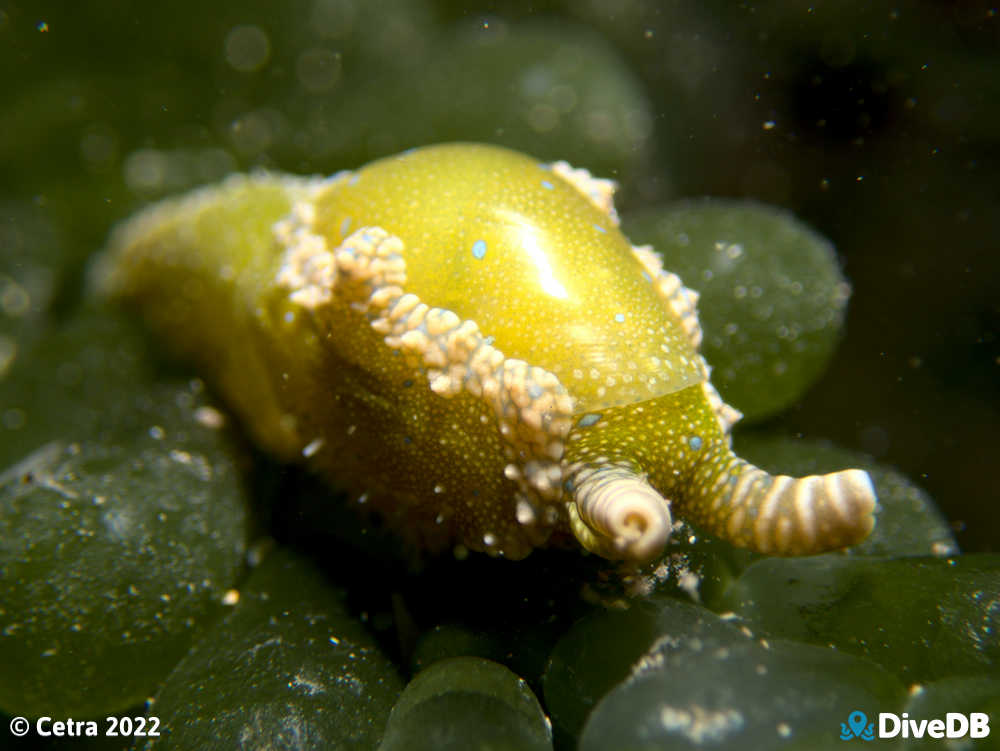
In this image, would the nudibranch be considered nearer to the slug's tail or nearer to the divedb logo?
the slug's tail

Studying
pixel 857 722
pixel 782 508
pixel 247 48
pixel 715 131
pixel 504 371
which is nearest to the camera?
pixel 857 722

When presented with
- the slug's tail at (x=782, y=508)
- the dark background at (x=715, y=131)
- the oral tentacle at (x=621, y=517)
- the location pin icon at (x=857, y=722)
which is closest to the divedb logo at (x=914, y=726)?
the location pin icon at (x=857, y=722)

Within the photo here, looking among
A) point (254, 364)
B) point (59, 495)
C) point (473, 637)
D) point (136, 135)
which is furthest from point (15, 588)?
point (136, 135)

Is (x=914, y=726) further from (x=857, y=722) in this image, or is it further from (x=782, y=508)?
(x=782, y=508)

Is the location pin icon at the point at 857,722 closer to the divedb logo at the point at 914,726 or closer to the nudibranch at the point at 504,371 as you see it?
the divedb logo at the point at 914,726

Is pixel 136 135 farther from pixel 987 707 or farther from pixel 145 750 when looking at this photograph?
pixel 987 707

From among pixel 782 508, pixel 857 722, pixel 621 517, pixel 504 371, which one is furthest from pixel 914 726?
pixel 504 371
